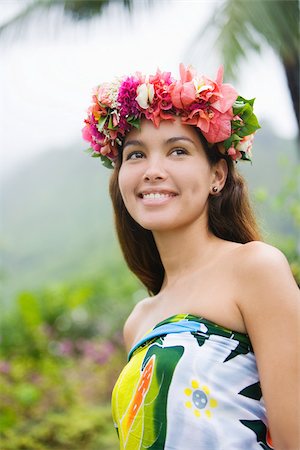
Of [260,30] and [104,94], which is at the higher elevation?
[260,30]

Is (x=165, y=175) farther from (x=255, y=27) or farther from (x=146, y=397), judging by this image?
(x=255, y=27)

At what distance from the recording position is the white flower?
2.31 m

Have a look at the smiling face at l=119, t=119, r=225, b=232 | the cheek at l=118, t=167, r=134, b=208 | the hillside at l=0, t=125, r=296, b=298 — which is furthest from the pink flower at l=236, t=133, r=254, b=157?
the hillside at l=0, t=125, r=296, b=298

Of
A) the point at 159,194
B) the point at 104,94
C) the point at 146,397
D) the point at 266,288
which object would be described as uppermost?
the point at 104,94

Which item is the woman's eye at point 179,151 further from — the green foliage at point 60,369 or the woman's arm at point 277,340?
the green foliage at point 60,369

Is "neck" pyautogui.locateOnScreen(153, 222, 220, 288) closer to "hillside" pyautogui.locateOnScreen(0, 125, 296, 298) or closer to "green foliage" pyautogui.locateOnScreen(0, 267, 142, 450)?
"green foliage" pyautogui.locateOnScreen(0, 267, 142, 450)

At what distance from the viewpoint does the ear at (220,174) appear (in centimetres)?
244

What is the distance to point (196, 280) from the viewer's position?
229cm

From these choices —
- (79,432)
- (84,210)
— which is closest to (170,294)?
(79,432)

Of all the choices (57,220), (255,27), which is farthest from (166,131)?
(57,220)

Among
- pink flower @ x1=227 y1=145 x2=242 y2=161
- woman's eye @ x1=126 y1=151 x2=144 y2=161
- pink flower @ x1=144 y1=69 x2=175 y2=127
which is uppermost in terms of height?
pink flower @ x1=144 y1=69 x2=175 y2=127

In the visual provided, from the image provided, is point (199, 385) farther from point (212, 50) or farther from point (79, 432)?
point (79, 432)

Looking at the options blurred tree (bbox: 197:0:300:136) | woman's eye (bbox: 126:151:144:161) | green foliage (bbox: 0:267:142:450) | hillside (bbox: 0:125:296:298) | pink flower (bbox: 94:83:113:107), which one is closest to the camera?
woman's eye (bbox: 126:151:144:161)

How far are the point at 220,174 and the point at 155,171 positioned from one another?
12.5 inches
